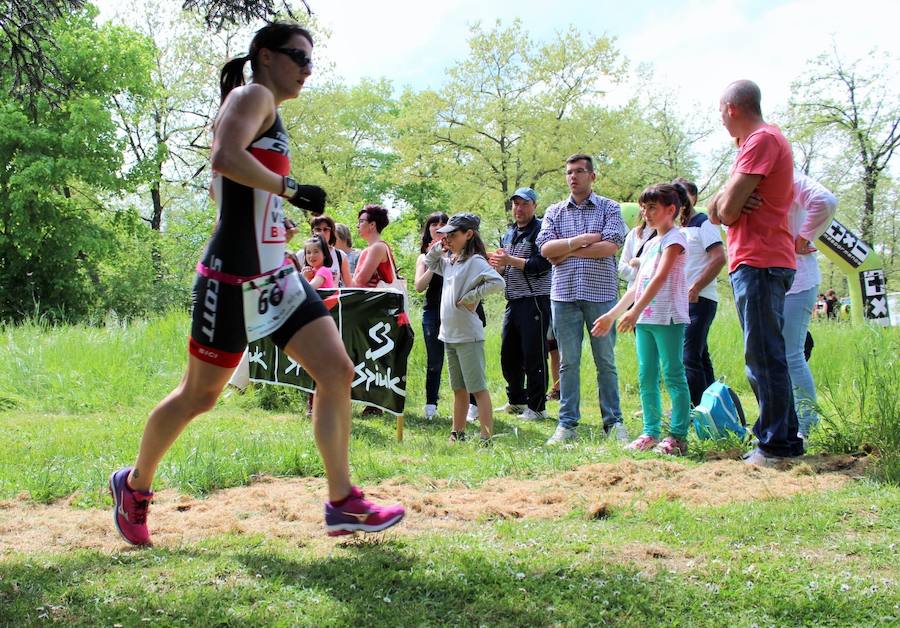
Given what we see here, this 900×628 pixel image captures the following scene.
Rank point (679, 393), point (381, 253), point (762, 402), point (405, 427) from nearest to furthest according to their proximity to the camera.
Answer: point (762, 402) < point (679, 393) < point (405, 427) < point (381, 253)

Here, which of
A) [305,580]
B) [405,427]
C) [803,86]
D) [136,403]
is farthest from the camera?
[803,86]

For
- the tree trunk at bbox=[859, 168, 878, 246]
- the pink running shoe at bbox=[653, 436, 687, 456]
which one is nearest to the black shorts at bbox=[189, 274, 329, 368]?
the pink running shoe at bbox=[653, 436, 687, 456]

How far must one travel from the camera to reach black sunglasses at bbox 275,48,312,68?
3461 mm

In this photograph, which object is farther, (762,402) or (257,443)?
(257,443)

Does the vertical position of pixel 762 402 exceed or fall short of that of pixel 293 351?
it falls short

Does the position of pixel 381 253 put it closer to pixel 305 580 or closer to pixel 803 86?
pixel 305 580

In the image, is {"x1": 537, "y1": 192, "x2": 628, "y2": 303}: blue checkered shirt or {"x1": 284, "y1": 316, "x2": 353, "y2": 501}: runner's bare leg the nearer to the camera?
{"x1": 284, "y1": 316, "x2": 353, "y2": 501}: runner's bare leg

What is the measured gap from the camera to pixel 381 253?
8.35 m

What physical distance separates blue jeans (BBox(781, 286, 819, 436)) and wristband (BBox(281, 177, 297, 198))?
4157 millimetres

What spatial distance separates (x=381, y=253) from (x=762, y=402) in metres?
4.47

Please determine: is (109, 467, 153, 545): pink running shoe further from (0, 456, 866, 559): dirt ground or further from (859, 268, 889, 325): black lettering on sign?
Answer: (859, 268, 889, 325): black lettering on sign

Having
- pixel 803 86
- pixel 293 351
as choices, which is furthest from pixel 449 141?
pixel 293 351

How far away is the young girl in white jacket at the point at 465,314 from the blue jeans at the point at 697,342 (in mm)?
1809

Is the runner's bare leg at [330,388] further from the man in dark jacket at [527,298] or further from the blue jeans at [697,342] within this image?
the man in dark jacket at [527,298]
